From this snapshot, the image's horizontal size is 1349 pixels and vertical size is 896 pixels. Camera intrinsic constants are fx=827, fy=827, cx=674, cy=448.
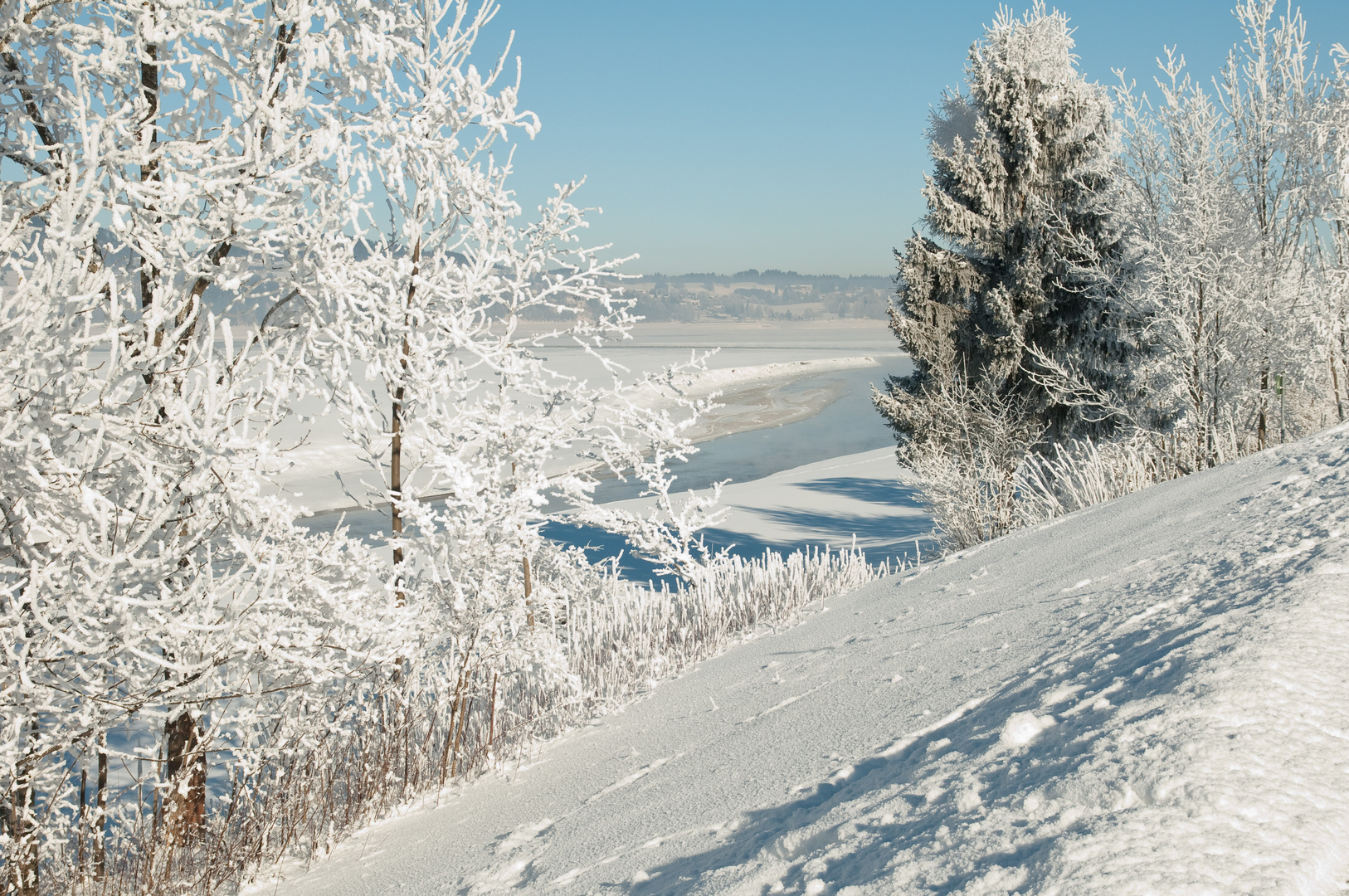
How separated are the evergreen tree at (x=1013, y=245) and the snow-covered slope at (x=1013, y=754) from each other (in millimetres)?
9941

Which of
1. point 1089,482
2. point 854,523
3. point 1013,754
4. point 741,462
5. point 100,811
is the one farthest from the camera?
point 741,462

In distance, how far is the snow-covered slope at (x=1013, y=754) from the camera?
1.42 metres

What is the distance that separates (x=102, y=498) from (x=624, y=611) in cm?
445

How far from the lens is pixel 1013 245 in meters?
14.3

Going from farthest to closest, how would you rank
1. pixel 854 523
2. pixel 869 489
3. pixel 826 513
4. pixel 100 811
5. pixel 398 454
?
pixel 869 489 < pixel 826 513 < pixel 854 523 < pixel 398 454 < pixel 100 811

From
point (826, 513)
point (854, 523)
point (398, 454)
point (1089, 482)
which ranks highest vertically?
point (398, 454)

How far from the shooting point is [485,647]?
14.1ft

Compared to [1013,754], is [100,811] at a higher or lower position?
lower

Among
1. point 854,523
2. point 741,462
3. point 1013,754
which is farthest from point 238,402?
point 741,462

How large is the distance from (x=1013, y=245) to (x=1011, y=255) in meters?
0.19

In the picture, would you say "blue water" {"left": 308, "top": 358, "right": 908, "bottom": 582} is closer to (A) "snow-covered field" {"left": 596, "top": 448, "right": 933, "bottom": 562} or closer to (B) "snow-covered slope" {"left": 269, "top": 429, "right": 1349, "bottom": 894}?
(A) "snow-covered field" {"left": 596, "top": 448, "right": 933, "bottom": 562}

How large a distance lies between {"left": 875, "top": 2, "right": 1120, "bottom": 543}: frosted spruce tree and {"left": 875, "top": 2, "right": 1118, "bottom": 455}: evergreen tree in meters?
0.02

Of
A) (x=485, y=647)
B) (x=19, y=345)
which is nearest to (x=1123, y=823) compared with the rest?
(x=19, y=345)

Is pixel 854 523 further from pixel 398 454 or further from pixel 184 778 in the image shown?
pixel 184 778
